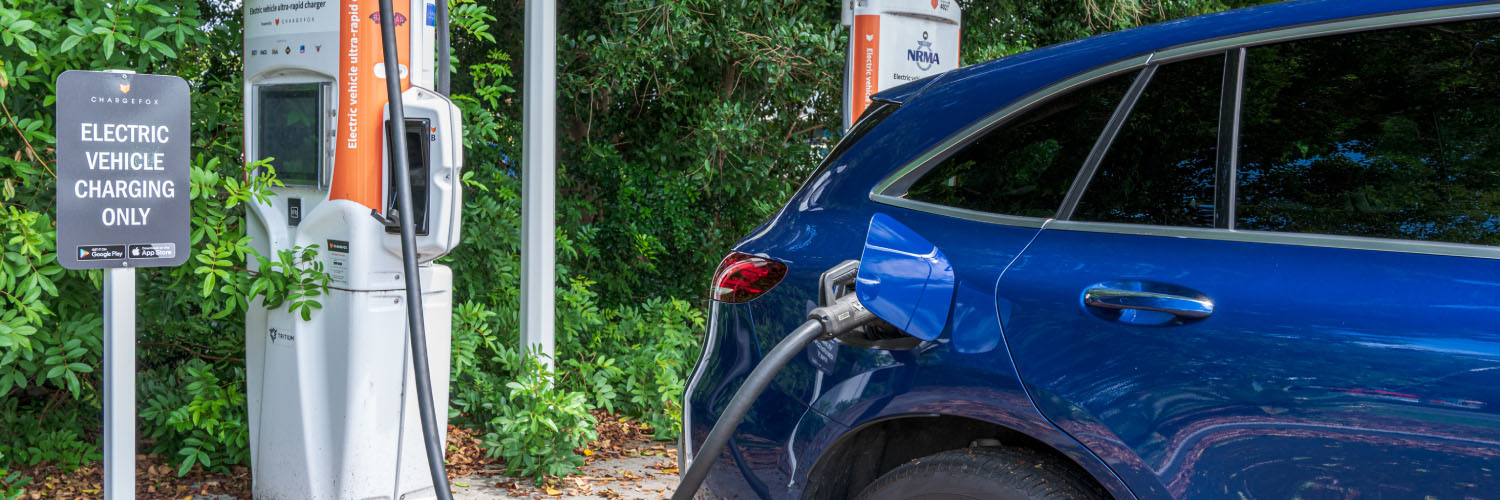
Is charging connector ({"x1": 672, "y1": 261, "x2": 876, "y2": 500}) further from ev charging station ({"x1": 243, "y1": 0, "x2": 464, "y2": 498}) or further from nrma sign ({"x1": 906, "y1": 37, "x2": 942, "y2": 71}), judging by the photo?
nrma sign ({"x1": 906, "y1": 37, "x2": 942, "y2": 71})

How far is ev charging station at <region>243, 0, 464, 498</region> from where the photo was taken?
4262 millimetres

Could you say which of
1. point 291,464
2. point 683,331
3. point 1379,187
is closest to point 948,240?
point 1379,187

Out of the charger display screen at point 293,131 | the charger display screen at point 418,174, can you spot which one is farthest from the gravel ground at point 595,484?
the charger display screen at point 293,131

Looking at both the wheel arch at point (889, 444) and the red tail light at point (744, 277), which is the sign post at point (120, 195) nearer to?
the red tail light at point (744, 277)

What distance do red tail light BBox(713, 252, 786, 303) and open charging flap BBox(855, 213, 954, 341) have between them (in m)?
0.31

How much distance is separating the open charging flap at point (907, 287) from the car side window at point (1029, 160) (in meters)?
0.18

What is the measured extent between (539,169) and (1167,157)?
353cm

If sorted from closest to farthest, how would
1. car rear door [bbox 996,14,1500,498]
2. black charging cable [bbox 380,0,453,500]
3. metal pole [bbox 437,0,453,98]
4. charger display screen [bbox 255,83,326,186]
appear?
car rear door [bbox 996,14,1500,498], black charging cable [bbox 380,0,453,500], charger display screen [bbox 255,83,326,186], metal pole [bbox 437,0,453,98]

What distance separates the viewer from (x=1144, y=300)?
2.11m

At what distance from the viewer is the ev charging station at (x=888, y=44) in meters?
5.60

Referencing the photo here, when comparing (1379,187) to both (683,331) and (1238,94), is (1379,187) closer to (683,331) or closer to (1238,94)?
(1238,94)

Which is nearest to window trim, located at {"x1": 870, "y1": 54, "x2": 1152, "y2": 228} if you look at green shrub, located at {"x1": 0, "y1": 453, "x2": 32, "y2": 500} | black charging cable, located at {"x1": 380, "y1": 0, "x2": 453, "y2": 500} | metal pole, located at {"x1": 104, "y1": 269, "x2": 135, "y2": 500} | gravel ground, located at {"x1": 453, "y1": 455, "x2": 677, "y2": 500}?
black charging cable, located at {"x1": 380, "y1": 0, "x2": 453, "y2": 500}

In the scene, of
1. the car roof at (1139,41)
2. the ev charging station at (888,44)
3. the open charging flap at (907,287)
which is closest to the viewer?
the car roof at (1139,41)

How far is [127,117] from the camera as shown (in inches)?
131
